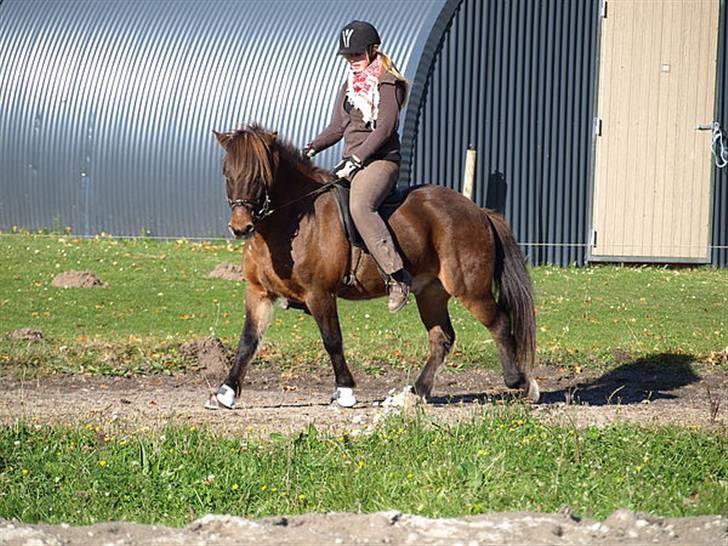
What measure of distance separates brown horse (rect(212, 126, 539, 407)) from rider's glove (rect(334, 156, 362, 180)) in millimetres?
181

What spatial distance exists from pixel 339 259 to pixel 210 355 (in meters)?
2.54

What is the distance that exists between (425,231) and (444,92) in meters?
12.2

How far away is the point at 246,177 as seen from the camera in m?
10.4

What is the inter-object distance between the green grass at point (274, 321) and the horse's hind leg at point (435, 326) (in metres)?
1.40

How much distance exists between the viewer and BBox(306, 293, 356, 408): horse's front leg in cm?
1092

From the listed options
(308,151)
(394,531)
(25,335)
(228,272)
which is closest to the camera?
(394,531)

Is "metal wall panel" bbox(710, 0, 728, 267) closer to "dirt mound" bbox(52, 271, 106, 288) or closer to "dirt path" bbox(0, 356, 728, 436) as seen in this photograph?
"dirt path" bbox(0, 356, 728, 436)

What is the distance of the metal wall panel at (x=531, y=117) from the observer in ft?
77.3

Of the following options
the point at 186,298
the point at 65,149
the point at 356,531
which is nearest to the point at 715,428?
the point at 356,531

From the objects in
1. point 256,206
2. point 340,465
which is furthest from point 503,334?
point 340,465

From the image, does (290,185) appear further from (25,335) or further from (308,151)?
(25,335)

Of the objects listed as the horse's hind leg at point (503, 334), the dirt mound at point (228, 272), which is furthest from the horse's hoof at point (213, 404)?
the dirt mound at point (228, 272)

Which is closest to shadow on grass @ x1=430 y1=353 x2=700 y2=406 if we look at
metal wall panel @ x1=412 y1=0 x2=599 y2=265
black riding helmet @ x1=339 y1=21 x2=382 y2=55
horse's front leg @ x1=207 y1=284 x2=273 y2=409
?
horse's front leg @ x1=207 y1=284 x2=273 y2=409

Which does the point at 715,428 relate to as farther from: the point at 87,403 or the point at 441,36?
the point at 441,36
